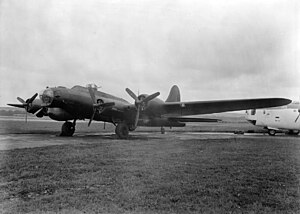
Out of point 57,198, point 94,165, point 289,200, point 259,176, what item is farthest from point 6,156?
point 289,200

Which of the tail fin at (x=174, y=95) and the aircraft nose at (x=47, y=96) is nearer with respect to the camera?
the aircraft nose at (x=47, y=96)

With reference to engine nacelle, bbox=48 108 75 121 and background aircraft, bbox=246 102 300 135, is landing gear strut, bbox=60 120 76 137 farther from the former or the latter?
background aircraft, bbox=246 102 300 135

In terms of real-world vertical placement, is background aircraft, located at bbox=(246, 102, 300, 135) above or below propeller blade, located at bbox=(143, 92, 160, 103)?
below

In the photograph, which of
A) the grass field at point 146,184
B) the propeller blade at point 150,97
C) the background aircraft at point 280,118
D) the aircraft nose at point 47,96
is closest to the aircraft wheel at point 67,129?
the aircraft nose at point 47,96


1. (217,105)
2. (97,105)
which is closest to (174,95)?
(217,105)

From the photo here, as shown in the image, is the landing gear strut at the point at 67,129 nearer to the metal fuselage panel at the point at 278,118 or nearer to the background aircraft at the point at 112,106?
the background aircraft at the point at 112,106

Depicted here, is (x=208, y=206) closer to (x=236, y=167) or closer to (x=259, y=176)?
(x=259, y=176)

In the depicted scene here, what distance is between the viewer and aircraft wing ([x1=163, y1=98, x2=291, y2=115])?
53.6ft

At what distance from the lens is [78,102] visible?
16.0 m

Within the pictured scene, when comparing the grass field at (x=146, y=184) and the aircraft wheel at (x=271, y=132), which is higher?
the aircraft wheel at (x=271, y=132)

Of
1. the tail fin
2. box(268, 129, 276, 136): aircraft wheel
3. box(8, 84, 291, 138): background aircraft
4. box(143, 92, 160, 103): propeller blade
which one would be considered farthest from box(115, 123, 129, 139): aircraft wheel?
box(268, 129, 276, 136): aircraft wheel

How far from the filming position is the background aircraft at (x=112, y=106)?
616 inches

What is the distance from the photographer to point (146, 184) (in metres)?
5.66

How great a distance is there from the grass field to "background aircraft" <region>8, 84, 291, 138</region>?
23.7 ft
